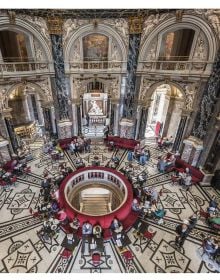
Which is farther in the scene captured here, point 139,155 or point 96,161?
point 139,155

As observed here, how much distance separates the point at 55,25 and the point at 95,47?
2933 millimetres

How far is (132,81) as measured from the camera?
13.3m

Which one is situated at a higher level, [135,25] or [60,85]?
[135,25]

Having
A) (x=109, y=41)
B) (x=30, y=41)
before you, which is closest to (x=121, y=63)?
(x=109, y=41)

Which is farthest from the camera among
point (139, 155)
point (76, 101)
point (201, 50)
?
point (76, 101)

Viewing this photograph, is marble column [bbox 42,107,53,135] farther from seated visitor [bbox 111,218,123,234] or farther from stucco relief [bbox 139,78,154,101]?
seated visitor [bbox 111,218,123,234]

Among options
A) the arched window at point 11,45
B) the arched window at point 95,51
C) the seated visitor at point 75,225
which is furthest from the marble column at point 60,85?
the seated visitor at point 75,225

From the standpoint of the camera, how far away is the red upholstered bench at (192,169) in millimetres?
12339

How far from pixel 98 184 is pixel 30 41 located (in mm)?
9571

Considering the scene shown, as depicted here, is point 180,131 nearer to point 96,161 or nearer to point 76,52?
point 96,161

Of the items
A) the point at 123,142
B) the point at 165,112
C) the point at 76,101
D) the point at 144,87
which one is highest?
the point at 144,87

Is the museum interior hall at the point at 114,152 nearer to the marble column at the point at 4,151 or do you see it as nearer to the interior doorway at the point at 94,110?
the marble column at the point at 4,151

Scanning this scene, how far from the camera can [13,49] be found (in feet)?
45.6

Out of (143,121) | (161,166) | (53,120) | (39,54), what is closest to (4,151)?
(53,120)
